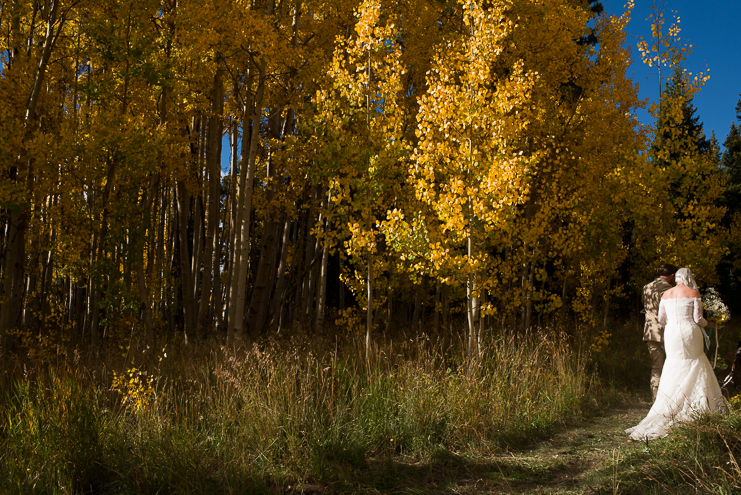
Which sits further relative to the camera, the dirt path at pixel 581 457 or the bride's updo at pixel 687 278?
the bride's updo at pixel 687 278

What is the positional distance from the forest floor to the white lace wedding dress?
0.46m

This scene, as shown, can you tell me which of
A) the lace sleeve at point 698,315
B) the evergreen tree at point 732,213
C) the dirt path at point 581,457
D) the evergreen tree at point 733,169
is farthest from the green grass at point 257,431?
the evergreen tree at point 733,169

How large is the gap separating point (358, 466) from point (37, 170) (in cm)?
833

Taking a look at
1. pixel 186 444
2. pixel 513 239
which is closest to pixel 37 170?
pixel 186 444

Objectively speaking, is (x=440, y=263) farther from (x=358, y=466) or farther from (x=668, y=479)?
(x=668, y=479)

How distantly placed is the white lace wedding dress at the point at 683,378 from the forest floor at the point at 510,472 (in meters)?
0.46

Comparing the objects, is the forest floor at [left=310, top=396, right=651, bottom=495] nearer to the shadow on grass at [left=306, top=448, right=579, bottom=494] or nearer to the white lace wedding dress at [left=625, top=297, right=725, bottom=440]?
the shadow on grass at [left=306, top=448, right=579, bottom=494]

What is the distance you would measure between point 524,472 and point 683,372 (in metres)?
2.50

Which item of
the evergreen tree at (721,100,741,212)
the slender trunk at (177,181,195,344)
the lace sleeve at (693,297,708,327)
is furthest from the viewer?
the evergreen tree at (721,100,741,212)

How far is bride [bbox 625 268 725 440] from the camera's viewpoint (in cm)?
509

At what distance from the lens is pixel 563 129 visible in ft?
34.0

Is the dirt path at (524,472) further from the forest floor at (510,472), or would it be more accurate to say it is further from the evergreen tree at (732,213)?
the evergreen tree at (732,213)

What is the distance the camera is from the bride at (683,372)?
5086 mm

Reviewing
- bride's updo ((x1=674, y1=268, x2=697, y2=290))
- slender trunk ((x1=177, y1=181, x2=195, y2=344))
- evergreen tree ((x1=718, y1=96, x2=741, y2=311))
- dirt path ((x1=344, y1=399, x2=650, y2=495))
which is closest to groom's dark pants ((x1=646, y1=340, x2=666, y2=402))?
bride's updo ((x1=674, y1=268, x2=697, y2=290))
